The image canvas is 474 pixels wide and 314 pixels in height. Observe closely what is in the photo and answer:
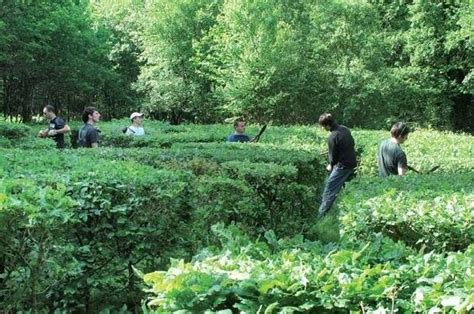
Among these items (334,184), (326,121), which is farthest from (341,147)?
(334,184)

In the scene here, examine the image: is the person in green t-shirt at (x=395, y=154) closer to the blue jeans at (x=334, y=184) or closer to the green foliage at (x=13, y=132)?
the blue jeans at (x=334, y=184)

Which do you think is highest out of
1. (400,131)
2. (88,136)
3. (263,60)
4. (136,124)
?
(263,60)

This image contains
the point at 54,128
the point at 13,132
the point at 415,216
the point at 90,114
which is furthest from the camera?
the point at 13,132

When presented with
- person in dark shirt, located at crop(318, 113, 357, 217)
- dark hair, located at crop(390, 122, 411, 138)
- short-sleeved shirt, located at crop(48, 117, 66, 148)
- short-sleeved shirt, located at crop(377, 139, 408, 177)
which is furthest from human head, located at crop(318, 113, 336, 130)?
short-sleeved shirt, located at crop(48, 117, 66, 148)

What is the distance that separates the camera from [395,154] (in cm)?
830

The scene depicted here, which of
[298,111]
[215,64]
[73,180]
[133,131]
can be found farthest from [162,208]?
[215,64]

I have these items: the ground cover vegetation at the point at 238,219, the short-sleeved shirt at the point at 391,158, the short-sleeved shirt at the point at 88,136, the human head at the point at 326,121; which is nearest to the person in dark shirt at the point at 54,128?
the ground cover vegetation at the point at 238,219

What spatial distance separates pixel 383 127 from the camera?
28016 mm

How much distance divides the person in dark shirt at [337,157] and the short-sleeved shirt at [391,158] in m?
0.60

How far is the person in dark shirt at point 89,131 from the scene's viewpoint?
9316 mm

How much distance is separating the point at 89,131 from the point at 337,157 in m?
3.84

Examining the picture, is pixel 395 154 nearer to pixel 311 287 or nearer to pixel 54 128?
pixel 311 287

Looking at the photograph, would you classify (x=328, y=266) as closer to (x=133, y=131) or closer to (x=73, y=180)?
(x=73, y=180)

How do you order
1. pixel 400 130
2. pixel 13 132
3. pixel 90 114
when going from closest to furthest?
pixel 400 130, pixel 90 114, pixel 13 132
